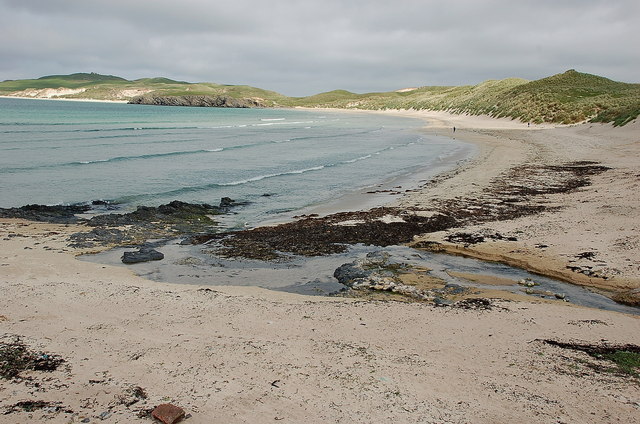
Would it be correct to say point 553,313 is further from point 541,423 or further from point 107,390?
point 107,390

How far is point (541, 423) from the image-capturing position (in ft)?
13.5

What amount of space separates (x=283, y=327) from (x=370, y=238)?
5.89 metres

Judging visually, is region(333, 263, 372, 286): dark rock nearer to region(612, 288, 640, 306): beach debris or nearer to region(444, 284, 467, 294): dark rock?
region(444, 284, 467, 294): dark rock

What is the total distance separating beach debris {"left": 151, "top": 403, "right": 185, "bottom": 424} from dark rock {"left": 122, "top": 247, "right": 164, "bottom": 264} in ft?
21.1

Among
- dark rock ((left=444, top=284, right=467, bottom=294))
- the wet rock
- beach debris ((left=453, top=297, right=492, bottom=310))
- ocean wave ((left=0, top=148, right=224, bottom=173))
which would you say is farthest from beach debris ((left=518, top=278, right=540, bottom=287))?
ocean wave ((left=0, top=148, right=224, bottom=173))

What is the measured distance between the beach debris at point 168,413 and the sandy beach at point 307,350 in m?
0.14

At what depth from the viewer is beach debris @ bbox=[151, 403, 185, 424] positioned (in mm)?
3986

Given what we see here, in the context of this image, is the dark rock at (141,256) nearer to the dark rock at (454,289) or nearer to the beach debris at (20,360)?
the beach debris at (20,360)

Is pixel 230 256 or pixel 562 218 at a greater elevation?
pixel 562 218

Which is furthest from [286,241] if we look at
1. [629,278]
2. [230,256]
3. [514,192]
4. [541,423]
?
[514,192]

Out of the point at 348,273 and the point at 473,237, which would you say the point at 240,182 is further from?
the point at 348,273

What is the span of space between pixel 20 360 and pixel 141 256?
5.32 metres

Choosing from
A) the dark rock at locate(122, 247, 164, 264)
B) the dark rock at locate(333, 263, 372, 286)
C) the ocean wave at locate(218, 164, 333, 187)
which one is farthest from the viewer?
the ocean wave at locate(218, 164, 333, 187)

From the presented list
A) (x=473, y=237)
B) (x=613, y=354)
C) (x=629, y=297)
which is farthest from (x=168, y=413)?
(x=473, y=237)
